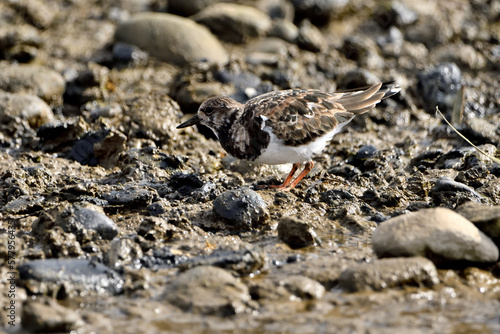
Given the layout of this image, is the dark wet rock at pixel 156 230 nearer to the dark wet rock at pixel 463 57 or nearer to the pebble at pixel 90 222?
the pebble at pixel 90 222

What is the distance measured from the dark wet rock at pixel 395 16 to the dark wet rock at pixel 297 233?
835 centimetres

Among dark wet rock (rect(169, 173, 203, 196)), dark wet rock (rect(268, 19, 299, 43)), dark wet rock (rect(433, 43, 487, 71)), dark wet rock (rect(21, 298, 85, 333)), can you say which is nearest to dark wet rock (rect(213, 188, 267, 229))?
dark wet rock (rect(169, 173, 203, 196))

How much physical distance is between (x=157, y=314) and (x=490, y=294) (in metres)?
2.36

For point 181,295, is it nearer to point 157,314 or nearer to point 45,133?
point 157,314

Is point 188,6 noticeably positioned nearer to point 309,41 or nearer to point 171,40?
point 171,40

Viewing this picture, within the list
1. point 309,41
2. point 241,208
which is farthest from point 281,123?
point 309,41

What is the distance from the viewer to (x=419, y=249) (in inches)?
183

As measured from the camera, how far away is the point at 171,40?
10477 millimetres

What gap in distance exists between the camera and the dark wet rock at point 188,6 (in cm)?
1202

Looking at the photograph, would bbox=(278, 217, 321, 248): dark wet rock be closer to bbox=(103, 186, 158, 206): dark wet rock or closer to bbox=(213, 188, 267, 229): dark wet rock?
bbox=(213, 188, 267, 229): dark wet rock

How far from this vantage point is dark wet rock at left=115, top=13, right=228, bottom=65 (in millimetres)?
10406

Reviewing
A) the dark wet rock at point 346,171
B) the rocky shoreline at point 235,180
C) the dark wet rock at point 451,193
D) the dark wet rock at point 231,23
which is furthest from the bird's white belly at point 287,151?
the dark wet rock at point 231,23

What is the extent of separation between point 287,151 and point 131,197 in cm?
160

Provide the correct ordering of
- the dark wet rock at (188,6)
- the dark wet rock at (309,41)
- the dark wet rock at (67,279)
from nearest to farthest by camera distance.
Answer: the dark wet rock at (67,279) → the dark wet rock at (309,41) → the dark wet rock at (188,6)
